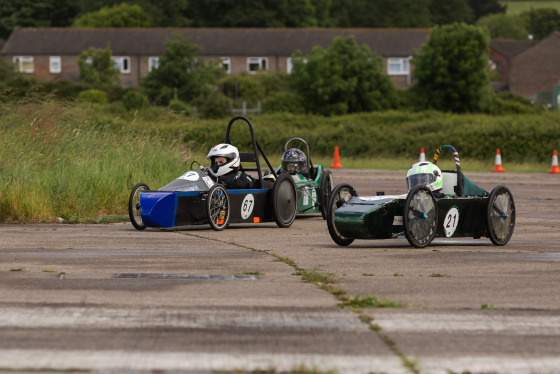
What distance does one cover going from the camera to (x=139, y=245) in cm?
1605

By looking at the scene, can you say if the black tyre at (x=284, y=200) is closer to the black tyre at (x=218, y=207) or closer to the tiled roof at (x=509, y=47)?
the black tyre at (x=218, y=207)

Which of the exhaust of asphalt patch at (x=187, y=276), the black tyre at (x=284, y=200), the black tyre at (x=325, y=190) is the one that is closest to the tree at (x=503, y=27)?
the black tyre at (x=325, y=190)

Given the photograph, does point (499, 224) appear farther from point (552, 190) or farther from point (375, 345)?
point (552, 190)

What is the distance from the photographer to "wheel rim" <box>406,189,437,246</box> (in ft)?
50.9

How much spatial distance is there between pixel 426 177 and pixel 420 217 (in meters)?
0.88

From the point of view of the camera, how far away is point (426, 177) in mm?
16344

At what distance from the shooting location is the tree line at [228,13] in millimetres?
132625

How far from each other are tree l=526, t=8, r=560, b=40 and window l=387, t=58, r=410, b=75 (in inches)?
2241

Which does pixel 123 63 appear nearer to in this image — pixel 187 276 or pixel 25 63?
pixel 25 63

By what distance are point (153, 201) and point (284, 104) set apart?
203 feet

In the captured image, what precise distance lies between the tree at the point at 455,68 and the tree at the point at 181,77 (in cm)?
1522

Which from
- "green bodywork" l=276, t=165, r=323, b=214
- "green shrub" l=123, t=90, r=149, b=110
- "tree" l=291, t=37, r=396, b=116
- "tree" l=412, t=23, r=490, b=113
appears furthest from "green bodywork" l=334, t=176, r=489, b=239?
"tree" l=412, t=23, r=490, b=113

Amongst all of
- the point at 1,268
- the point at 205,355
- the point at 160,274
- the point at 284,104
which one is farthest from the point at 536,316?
the point at 284,104

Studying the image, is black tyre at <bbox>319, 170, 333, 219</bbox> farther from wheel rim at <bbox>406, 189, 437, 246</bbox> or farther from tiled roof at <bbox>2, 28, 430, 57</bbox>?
tiled roof at <bbox>2, 28, 430, 57</bbox>
